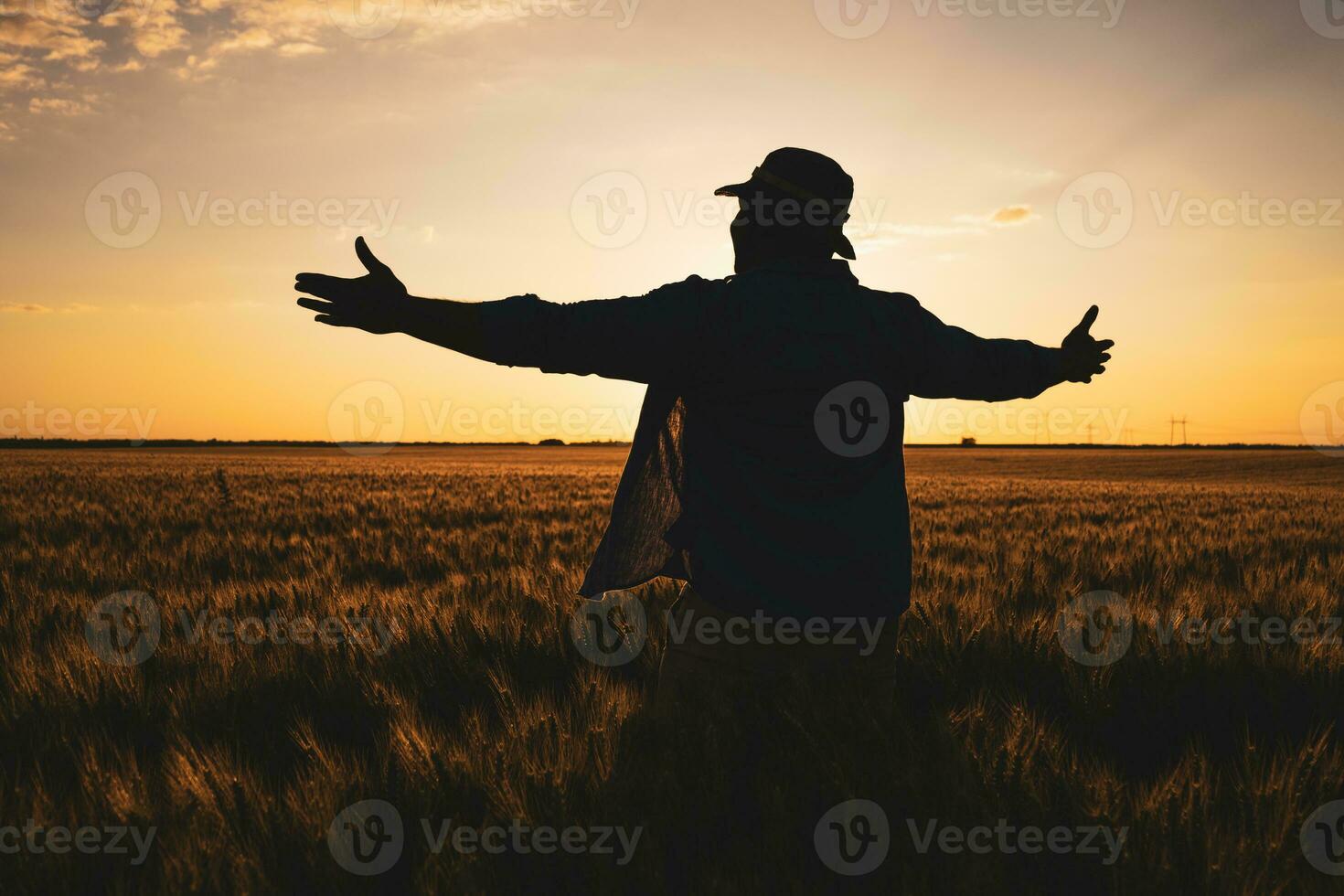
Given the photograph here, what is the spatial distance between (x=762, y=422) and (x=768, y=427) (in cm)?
2

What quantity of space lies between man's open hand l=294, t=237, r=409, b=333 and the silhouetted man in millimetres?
35

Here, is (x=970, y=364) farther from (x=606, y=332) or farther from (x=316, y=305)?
(x=316, y=305)

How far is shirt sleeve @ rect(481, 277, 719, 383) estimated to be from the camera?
2.29 meters

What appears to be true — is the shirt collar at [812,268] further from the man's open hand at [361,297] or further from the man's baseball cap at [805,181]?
the man's open hand at [361,297]

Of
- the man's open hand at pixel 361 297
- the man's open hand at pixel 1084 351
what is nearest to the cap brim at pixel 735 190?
the man's open hand at pixel 361 297

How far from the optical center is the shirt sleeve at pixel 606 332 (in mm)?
2289

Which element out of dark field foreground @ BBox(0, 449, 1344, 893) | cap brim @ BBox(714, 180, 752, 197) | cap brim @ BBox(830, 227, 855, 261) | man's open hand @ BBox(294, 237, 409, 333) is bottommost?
dark field foreground @ BBox(0, 449, 1344, 893)

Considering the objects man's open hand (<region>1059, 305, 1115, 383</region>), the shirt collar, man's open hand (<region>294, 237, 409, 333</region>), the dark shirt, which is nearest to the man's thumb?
man's open hand (<region>1059, 305, 1115, 383</region>)

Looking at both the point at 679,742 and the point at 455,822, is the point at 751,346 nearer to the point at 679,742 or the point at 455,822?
the point at 679,742

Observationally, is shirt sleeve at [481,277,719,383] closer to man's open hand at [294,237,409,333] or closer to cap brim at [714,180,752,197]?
man's open hand at [294,237,409,333]

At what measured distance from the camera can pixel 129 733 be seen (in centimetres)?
290

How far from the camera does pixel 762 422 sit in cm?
255

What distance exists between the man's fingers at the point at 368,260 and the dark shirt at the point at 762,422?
300 mm

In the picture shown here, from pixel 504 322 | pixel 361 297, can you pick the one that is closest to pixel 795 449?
pixel 504 322
